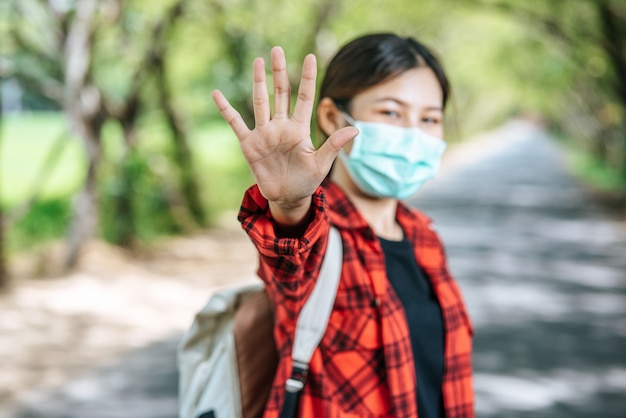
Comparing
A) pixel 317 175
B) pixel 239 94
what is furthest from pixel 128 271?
pixel 317 175

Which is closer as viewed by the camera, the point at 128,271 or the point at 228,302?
the point at 228,302

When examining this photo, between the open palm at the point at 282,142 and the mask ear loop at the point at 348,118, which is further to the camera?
the mask ear loop at the point at 348,118

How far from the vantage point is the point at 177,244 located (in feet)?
30.5

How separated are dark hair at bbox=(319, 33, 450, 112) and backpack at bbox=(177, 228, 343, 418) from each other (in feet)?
1.42

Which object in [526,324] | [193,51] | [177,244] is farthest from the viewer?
[193,51]

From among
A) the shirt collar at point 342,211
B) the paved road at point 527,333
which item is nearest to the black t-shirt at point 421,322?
the shirt collar at point 342,211

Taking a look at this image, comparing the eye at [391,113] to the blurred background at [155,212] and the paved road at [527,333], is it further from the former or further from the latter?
the paved road at [527,333]

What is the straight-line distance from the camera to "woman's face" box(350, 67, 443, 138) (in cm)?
192

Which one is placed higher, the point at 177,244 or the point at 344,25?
the point at 344,25

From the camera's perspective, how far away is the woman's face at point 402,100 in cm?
192

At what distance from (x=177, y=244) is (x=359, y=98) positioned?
763 cm

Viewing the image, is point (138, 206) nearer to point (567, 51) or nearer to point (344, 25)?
point (344, 25)

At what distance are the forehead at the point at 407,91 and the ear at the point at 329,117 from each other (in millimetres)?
63

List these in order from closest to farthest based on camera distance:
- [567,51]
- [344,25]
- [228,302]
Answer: [228,302]
[344,25]
[567,51]
